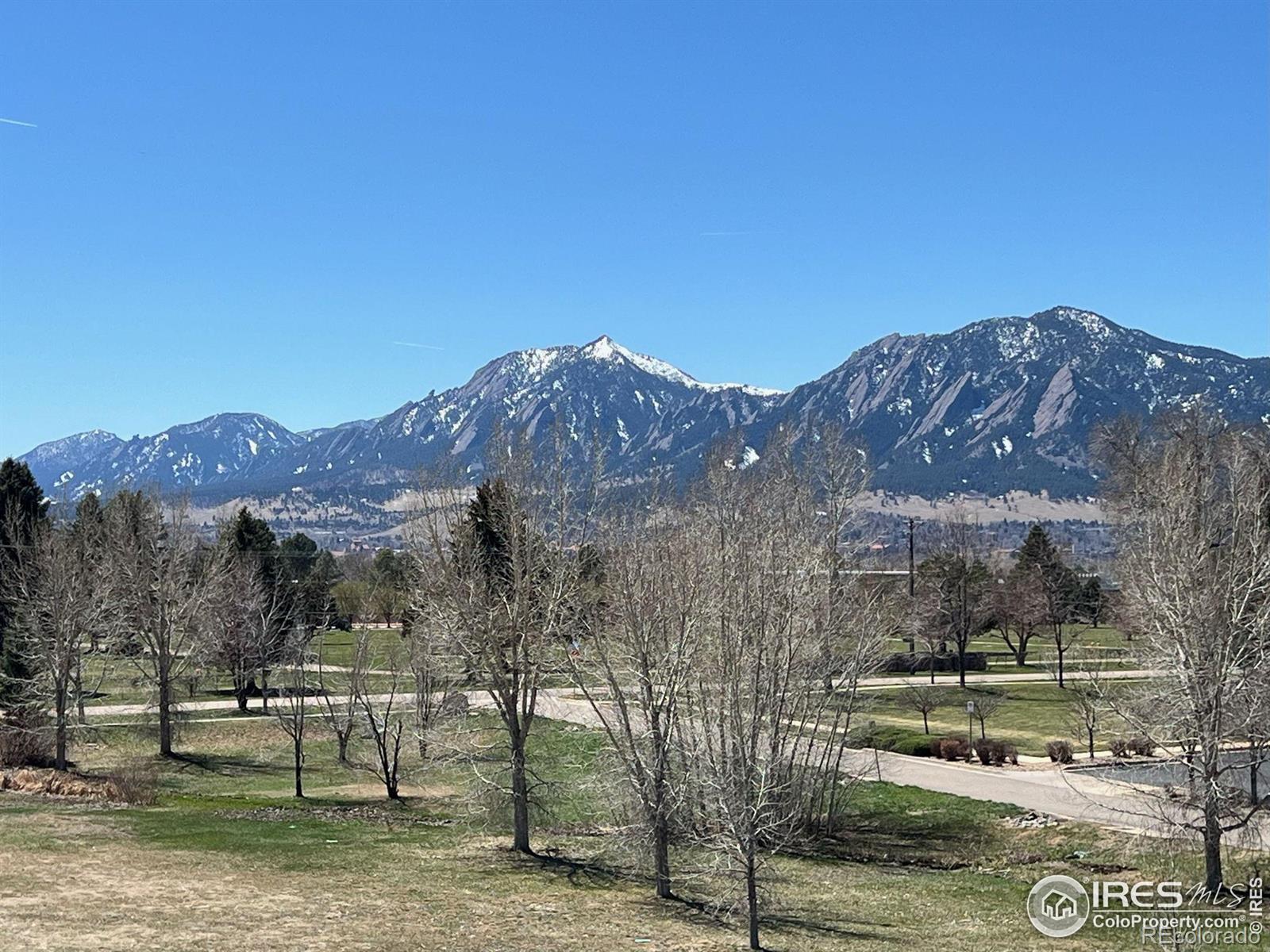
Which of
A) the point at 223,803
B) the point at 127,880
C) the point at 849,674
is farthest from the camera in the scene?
the point at 223,803

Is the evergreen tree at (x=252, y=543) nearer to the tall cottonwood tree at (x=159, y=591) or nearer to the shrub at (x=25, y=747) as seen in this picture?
the tall cottonwood tree at (x=159, y=591)

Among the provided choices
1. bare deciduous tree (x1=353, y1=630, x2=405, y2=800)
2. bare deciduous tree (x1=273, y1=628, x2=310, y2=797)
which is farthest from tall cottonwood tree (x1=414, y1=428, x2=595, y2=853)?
bare deciduous tree (x1=273, y1=628, x2=310, y2=797)

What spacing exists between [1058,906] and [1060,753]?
1741 cm

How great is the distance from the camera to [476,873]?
74.4 ft

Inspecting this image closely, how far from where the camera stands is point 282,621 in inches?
2237

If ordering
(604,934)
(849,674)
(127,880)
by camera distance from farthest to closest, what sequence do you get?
(849,674)
(127,880)
(604,934)

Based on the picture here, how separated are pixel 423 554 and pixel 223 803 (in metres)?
10.1

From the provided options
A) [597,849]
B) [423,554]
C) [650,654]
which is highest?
[423,554]

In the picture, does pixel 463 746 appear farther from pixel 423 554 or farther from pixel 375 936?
pixel 375 936

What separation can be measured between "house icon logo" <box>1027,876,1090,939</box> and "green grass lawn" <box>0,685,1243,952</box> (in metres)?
0.41

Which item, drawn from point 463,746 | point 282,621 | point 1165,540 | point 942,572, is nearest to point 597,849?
point 463,746

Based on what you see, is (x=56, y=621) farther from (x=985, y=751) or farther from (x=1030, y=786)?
(x=1030, y=786)

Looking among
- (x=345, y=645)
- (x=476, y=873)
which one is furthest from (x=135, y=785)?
(x=345, y=645)

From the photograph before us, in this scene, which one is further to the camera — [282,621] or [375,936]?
[282,621]
